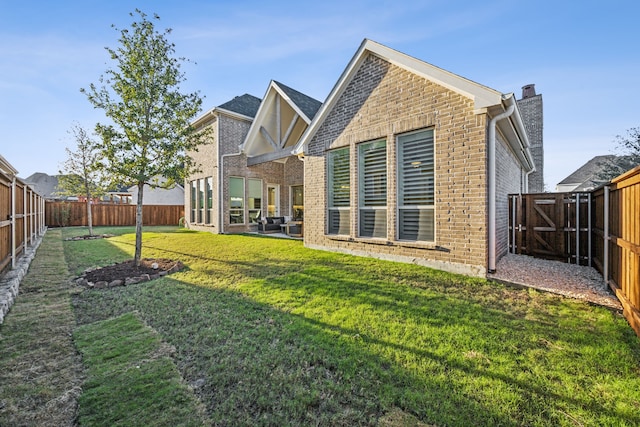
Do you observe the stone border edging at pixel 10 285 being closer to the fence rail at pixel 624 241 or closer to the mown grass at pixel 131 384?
the mown grass at pixel 131 384

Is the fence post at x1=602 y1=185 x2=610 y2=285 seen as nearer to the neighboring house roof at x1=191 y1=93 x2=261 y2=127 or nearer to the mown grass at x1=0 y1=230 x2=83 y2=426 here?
the mown grass at x1=0 y1=230 x2=83 y2=426

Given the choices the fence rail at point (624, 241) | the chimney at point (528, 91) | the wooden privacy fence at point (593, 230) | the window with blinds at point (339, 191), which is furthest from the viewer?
the chimney at point (528, 91)

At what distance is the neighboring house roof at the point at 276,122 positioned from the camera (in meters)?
12.4

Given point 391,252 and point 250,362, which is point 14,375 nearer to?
point 250,362

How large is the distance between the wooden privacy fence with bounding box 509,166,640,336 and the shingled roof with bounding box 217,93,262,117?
13.3 m

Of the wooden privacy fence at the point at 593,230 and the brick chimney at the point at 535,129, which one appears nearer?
the wooden privacy fence at the point at 593,230

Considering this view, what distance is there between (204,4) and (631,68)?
14240mm

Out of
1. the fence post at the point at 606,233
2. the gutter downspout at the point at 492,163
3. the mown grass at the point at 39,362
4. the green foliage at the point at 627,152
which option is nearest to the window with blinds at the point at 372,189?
the gutter downspout at the point at 492,163

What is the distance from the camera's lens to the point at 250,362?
2592 millimetres

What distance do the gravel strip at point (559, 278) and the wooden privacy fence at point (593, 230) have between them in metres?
0.19

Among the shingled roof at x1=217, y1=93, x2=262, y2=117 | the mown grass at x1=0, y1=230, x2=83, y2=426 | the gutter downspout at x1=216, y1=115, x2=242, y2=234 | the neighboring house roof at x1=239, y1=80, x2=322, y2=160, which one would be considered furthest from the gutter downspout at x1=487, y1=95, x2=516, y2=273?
the shingled roof at x1=217, y1=93, x2=262, y2=117

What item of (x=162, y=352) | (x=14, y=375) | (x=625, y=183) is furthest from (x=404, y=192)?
(x=14, y=375)

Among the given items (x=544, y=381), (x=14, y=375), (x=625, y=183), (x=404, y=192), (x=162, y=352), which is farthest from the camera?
(x=404, y=192)

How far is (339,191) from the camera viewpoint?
26.5 feet
